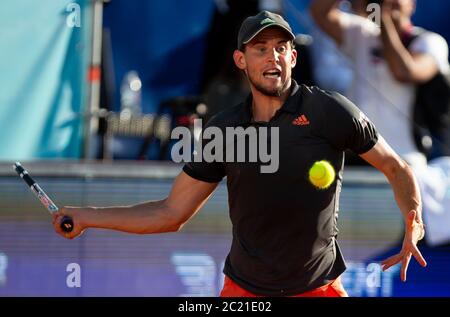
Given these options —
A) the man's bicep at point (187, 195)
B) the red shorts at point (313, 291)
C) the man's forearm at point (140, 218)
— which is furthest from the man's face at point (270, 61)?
the red shorts at point (313, 291)

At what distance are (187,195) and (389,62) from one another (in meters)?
2.50

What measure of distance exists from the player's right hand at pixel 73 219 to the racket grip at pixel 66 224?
0.01 meters

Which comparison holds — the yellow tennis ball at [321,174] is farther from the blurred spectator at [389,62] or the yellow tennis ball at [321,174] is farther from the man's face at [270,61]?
the blurred spectator at [389,62]

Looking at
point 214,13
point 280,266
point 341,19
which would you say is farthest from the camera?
point 214,13

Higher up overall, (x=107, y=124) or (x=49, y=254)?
(x=107, y=124)

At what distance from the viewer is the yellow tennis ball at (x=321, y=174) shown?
14.7 ft

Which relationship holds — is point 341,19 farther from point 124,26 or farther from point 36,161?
point 36,161

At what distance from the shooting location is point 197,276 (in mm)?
6680

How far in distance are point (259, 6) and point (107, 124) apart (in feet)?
4.37

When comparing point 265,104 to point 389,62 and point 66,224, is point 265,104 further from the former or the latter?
point 389,62

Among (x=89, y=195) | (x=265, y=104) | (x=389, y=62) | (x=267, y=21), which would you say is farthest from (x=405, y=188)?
(x=89, y=195)

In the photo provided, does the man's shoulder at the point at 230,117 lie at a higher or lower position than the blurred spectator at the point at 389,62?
lower

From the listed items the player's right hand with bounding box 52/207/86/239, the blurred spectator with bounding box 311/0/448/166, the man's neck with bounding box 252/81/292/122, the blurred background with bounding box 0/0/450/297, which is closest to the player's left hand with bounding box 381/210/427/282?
the man's neck with bounding box 252/81/292/122
